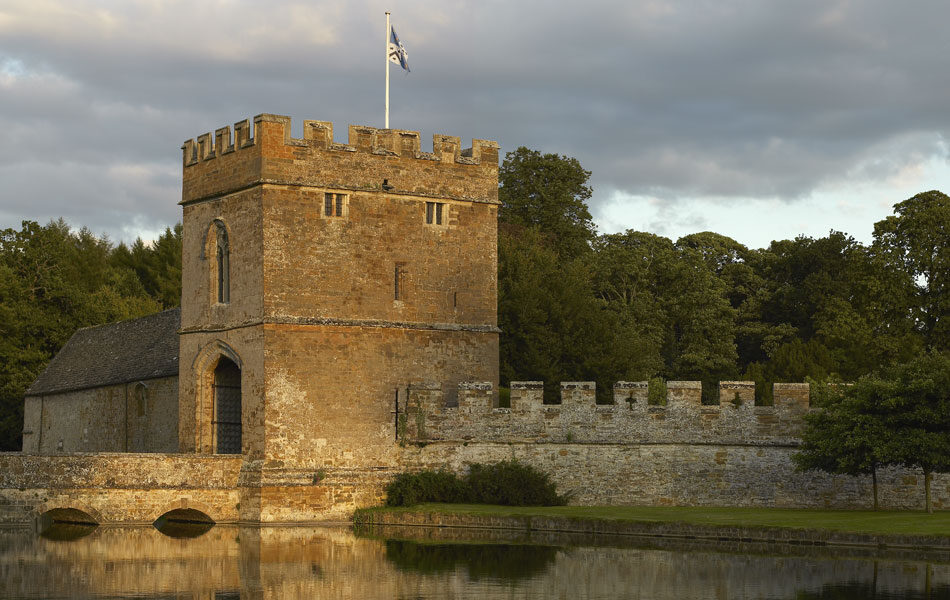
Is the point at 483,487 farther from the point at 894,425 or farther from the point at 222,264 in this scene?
the point at 894,425

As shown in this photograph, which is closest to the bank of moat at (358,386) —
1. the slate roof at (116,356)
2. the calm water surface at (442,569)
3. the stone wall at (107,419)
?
the stone wall at (107,419)

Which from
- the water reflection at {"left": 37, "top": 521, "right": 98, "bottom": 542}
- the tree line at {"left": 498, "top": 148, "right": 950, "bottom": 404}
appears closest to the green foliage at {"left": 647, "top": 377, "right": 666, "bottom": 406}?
the tree line at {"left": 498, "top": 148, "right": 950, "bottom": 404}

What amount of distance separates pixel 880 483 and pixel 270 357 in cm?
1398

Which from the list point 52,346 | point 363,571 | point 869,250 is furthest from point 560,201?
point 363,571

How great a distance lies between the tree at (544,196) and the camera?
217ft

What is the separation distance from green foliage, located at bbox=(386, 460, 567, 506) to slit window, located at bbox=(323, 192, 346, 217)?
644 cm

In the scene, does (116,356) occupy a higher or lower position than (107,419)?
higher

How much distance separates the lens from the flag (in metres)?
35.2

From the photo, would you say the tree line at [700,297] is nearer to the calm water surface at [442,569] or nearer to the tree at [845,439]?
the tree at [845,439]

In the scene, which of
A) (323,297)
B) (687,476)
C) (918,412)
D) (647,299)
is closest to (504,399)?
(323,297)

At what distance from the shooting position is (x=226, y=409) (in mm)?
35875

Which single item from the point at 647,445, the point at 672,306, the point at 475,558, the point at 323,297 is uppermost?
the point at 672,306

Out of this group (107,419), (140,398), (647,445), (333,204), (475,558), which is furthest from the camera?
(107,419)

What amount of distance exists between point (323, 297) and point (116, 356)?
46.7ft
